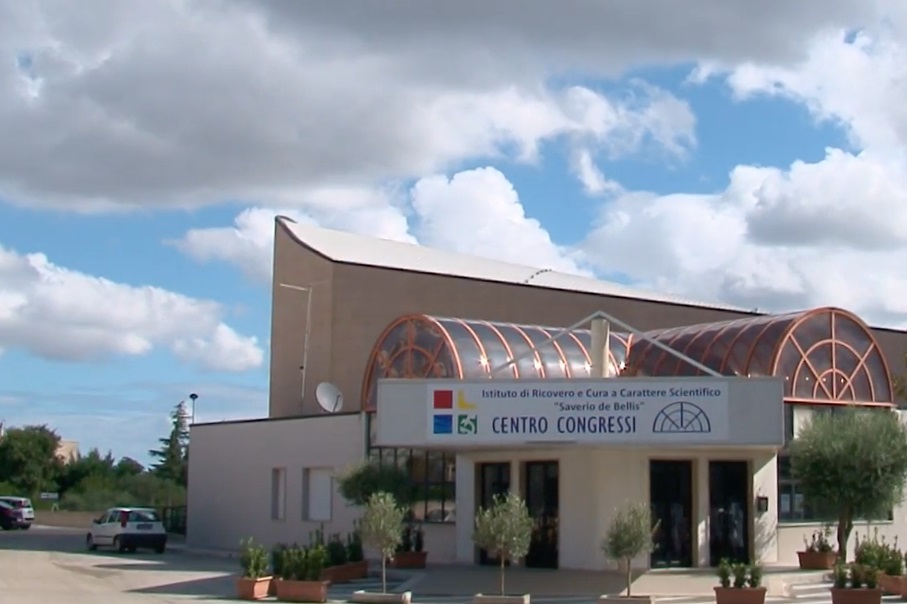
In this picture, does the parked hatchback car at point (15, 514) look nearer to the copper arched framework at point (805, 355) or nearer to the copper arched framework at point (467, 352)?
the copper arched framework at point (467, 352)

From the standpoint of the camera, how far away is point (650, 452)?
2981 cm

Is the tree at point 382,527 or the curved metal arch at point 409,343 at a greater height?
the curved metal arch at point 409,343

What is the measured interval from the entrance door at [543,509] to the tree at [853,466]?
5743 mm

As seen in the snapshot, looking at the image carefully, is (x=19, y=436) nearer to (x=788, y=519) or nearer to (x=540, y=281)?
(x=540, y=281)

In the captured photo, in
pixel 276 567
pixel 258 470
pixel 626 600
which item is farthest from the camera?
pixel 258 470

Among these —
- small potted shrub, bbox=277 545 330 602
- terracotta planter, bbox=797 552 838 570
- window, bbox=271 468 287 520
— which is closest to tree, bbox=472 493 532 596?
small potted shrub, bbox=277 545 330 602

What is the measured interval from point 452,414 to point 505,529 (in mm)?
4154

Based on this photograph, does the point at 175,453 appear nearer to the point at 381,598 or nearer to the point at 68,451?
the point at 68,451

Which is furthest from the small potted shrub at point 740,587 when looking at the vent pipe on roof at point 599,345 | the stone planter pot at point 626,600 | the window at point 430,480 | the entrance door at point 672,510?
the window at point 430,480

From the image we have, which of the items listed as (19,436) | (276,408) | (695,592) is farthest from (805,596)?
(19,436)

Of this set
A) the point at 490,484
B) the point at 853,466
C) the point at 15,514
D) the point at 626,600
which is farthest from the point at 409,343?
the point at 15,514

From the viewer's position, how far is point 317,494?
39.1 m

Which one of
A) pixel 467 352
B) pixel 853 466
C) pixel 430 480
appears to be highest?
pixel 467 352

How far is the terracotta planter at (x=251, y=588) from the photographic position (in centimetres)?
2583
